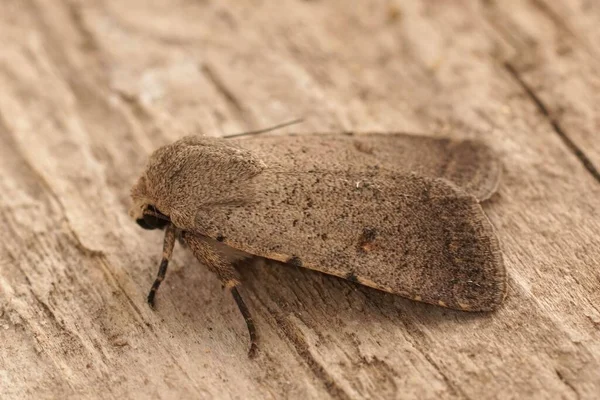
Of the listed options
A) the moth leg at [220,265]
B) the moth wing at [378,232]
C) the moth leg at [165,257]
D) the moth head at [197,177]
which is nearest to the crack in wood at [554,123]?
the moth wing at [378,232]

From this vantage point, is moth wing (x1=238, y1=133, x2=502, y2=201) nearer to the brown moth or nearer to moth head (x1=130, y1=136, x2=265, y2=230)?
the brown moth

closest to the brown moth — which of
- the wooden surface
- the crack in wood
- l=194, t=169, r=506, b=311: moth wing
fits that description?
l=194, t=169, r=506, b=311: moth wing

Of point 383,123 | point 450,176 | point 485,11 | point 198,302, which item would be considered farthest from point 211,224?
point 485,11

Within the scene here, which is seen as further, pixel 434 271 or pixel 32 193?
pixel 32 193

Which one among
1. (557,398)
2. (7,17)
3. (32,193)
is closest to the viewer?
(557,398)

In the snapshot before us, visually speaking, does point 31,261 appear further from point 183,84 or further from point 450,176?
point 450,176

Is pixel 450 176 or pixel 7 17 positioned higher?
pixel 450 176
